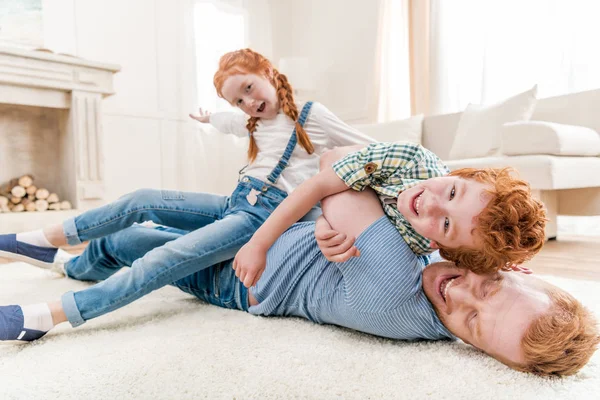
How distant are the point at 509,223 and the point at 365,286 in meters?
0.28

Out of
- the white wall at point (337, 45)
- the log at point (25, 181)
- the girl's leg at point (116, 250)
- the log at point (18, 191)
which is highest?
the white wall at point (337, 45)

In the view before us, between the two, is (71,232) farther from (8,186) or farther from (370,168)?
(8,186)

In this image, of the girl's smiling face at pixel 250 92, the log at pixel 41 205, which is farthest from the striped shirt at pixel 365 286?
the log at pixel 41 205

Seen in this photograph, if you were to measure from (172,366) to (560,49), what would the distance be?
339 cm

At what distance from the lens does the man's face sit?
2.41 feet

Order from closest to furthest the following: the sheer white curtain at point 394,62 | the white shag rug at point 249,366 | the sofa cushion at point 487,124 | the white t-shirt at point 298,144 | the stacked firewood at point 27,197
→ the white shag rug at point 249,366 → the white t-shirt at point 298,144 → the sofa cushion at point 487,124 → the stacked firewood at point 27,197 → the sheer white curtain at point 394,62

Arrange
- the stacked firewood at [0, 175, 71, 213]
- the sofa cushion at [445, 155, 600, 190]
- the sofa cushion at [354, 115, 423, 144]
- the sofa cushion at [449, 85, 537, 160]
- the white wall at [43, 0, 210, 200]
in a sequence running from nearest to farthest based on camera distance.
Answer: the sofa cushion at [445, 155, 600, 190] < the sofa cushion at [449, 85, 537, 160] < the stacked firewood at [0, 175, 71, 213] < the sofa cushion at [354, 115, 423, 144] < the white wall at [43, 0, 210, 200]

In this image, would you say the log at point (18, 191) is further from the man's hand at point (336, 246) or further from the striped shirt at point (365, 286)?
the man's hand at point (336, 246)

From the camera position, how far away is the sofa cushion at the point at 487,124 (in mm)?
2779

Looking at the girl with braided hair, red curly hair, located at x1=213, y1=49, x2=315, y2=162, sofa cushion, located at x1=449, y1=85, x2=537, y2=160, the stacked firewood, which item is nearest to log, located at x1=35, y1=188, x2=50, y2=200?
the stacked firewood

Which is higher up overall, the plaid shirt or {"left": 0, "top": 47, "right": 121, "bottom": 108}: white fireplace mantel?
{"left": 0, "top": 47, "right": 121, "bottom": 108}: white fireplace mantel

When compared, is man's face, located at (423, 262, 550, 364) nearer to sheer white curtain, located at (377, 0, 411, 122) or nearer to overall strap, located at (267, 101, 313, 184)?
overall strap, located at (267, 101, 313, 184)

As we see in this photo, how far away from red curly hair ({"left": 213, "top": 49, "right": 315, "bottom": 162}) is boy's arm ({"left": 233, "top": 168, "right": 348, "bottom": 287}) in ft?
1.44

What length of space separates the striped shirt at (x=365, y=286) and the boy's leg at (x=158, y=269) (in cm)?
15
